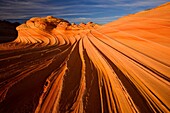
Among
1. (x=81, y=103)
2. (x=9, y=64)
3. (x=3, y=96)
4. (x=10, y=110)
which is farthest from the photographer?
(x=9, y=64)

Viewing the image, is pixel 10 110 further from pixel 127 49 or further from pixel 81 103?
pixel 127 49

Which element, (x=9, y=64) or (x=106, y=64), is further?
(x=9, y=64)

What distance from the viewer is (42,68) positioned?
3.83m

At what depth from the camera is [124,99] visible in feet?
7.84

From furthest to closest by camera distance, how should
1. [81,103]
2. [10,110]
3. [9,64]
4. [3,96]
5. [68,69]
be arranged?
[9,64], [68,69], [3,96], [81,103], [10,110]

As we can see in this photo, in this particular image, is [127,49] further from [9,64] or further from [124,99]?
[9,64]

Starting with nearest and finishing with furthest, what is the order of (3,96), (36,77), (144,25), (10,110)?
(10,110)
(3,96)
(36,77)
(144,25)

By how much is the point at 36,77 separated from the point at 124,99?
62.8 inches

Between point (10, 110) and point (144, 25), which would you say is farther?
point (144, 25)

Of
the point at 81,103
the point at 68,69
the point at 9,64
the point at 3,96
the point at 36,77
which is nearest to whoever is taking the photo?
the point at 81,103

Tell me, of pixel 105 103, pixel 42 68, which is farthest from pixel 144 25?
pixel 105 103

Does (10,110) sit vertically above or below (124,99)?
above

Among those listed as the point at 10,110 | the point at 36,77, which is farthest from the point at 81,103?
the point at 36,77

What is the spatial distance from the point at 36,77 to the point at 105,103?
145 centimetres
